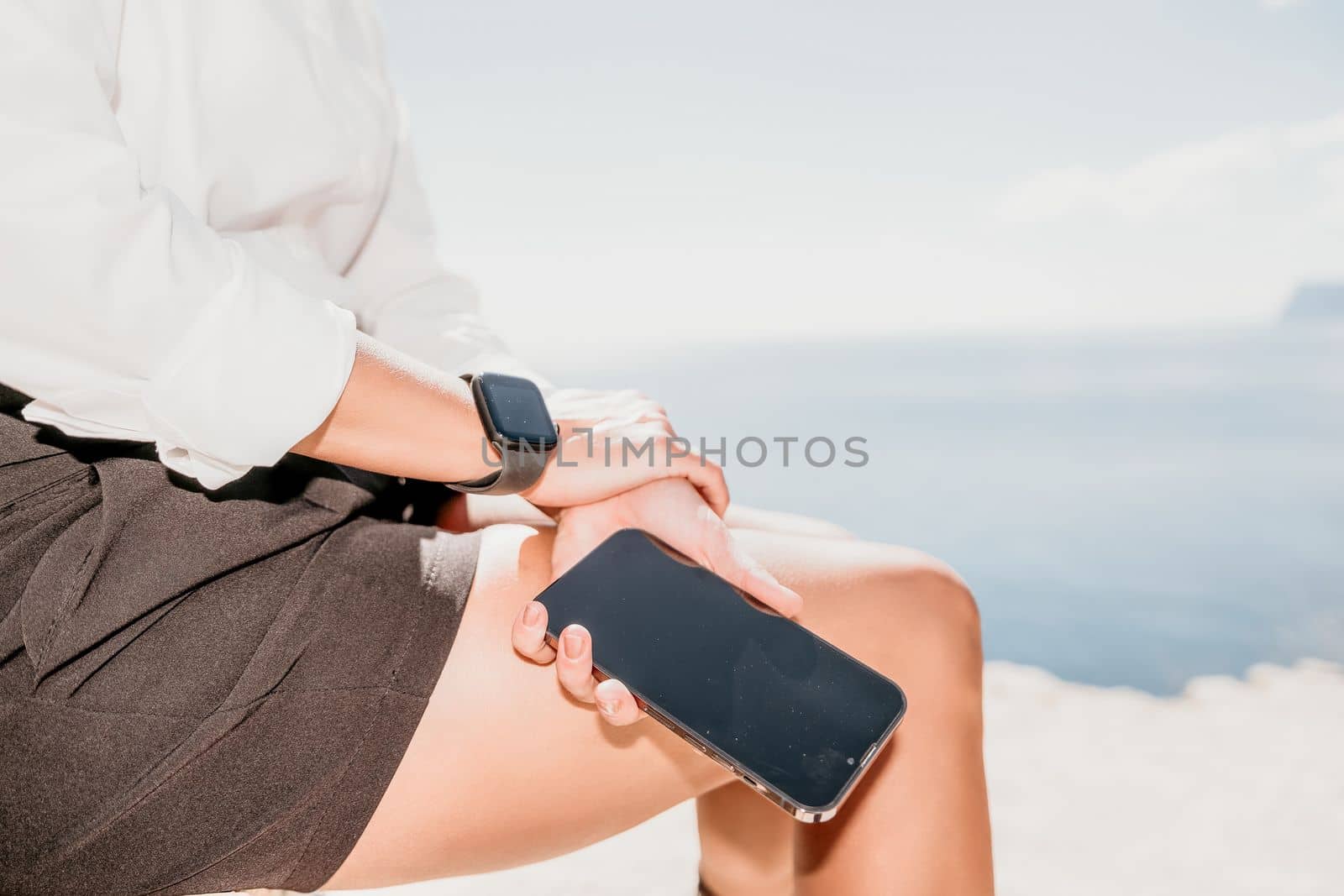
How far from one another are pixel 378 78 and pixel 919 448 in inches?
112

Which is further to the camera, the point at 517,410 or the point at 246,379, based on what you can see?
the point at 517,410

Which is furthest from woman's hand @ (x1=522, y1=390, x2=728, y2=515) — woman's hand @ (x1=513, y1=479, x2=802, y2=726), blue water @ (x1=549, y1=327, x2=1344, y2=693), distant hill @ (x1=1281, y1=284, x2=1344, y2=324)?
distant hill @ (x1=1281, y1=284, x2=1344, y2=324)

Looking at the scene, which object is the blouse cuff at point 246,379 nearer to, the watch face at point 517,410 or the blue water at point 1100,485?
the watch face at point 517,410

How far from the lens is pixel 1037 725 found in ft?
4.36

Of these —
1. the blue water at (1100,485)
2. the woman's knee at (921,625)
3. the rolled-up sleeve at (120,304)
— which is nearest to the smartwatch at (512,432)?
the rolled-up sleeve at (120,304)

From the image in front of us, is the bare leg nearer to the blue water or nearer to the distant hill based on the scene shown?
the blue water

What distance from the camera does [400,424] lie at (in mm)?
515

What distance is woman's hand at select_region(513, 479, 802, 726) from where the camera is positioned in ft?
1.51

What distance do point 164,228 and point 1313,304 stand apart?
22.9 ft

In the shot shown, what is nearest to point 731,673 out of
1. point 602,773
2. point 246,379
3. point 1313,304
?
point 602,773

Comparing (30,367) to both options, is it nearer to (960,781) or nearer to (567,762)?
(567,762)

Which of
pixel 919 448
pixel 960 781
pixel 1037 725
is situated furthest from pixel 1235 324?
pixel 960 781

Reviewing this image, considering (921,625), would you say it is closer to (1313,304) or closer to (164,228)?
(164,228)

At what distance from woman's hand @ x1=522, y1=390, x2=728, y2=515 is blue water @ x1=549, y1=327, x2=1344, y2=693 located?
481mm
